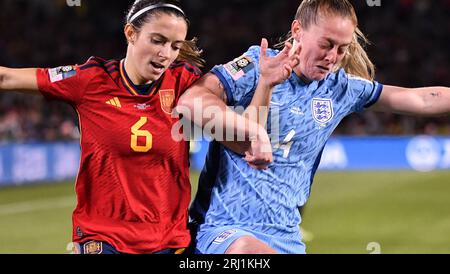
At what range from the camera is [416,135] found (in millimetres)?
19125

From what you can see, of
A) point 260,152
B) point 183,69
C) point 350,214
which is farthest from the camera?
A: point 350,214

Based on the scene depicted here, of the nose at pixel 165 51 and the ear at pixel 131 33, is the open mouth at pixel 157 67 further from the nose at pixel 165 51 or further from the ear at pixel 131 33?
the ear at pixel 131 33

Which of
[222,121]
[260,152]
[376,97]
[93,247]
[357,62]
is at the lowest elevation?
[93,247]

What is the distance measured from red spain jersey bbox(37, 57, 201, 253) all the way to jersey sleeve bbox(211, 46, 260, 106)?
1.16ft

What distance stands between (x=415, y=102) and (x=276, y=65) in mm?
1157

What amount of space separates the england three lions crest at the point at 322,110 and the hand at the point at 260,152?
776mm

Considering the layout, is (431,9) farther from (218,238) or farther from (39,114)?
(218,238)

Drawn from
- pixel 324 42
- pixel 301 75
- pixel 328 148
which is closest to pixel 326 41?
pixel 324 42

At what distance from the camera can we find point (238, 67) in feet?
15.6

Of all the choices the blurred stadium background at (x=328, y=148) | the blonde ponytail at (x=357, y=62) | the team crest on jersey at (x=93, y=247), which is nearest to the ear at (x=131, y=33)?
the team crest on jersey at (x=93, y=247)

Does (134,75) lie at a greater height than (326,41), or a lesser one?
lesser

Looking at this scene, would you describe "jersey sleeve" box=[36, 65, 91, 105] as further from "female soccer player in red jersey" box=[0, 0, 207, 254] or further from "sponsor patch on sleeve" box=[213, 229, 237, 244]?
"sponsor patch on sleeve" box=[213, 229, 237, 244]

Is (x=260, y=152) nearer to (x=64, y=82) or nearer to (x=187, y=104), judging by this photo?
(x=187, y=104)

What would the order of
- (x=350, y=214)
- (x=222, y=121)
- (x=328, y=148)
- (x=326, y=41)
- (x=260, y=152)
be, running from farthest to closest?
1. (x=328, y=148)
2. (x=350, y=214)
3. (x=326, y=41)
4. (x=222, y=121)
5. (x=260, y=152)
